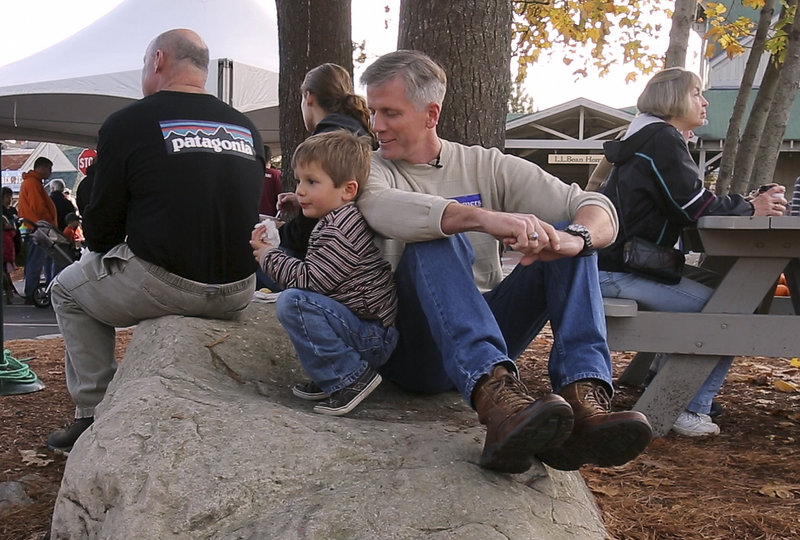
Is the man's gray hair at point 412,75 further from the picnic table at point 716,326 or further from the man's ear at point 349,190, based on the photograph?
the picnic table at point 716,326

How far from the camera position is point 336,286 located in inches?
116

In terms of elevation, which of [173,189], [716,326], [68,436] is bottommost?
[68,436]

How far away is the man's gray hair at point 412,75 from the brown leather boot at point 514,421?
3.78 feet

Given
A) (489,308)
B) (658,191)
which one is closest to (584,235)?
(489,308)

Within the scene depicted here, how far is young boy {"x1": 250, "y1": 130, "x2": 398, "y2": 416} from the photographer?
113 inches

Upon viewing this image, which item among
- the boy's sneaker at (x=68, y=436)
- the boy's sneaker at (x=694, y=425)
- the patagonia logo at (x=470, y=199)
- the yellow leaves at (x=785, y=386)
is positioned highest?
the patagonia logo at (x=470, y=199)

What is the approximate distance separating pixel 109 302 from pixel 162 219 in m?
0.43

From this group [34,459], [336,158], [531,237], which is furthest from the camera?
[34,459]

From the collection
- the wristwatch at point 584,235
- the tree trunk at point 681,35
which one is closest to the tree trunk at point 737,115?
the tree trunk at point 681,35

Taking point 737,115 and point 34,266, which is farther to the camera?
point 34,266

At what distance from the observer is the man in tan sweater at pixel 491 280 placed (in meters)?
2.33

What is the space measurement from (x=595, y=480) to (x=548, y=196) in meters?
1.14

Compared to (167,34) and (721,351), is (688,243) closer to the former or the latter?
(721,351)

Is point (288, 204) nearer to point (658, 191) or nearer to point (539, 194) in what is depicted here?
point (539, 194)
